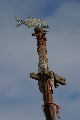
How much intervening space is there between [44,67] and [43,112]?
294cm

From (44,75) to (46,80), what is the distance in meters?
0.33

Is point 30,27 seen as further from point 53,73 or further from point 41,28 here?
point 53,73

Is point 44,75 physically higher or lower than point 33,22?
lower

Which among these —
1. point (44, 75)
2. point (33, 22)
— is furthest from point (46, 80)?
point (33, 22)

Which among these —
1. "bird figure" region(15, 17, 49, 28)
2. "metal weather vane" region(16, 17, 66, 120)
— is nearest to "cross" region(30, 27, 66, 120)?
"metal weather vane" region(16, 17, 66, 120)

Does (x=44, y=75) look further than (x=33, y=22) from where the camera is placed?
No

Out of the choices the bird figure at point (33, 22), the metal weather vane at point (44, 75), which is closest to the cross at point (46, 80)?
the metal weather vane at point (44, 75)

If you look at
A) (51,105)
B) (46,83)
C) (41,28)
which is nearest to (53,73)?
(46,83)

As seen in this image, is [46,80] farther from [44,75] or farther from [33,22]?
[33,22]

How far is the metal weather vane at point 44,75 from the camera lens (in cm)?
1702

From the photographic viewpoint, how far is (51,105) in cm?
1700

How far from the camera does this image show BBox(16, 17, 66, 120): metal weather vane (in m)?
17.0

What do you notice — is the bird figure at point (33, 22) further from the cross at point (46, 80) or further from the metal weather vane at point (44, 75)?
Result: the cross at point (46, 80)

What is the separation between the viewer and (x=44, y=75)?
17.7m
